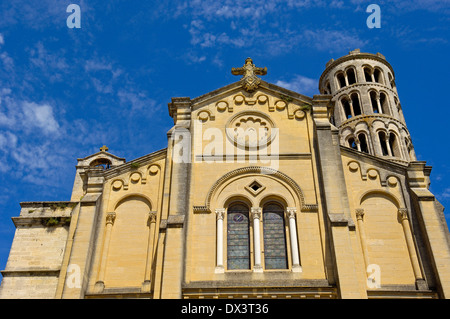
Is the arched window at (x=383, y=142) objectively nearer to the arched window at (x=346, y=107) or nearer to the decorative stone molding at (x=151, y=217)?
the arched window at (x=346, y=107)

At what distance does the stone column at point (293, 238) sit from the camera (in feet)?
63.8

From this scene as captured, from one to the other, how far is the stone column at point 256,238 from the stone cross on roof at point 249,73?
6.94m

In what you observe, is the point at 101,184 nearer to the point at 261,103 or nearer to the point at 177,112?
the point at 177,112

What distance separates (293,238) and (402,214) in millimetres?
4666

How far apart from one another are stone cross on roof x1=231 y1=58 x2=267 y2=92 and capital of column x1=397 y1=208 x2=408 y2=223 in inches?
359

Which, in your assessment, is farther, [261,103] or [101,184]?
[261,103]

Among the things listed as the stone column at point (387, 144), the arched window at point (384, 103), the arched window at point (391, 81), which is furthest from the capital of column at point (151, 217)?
the arched window at point (391, 81)

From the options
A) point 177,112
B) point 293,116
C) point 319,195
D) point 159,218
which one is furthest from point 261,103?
point 159,218

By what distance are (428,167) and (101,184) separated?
1470 cm

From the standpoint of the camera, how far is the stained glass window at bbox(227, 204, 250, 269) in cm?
1998

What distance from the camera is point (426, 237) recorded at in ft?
64.6

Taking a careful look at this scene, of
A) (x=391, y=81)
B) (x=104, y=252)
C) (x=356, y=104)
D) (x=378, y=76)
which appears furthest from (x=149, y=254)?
(x=391, y=81)

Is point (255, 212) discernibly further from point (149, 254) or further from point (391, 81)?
point (391, 81)

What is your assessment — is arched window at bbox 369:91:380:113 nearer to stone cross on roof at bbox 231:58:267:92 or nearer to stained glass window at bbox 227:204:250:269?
stone cross on roof at bbox 231:58:267:92
